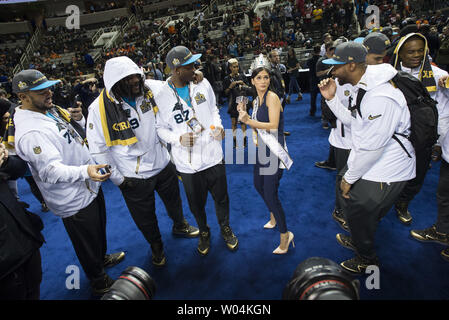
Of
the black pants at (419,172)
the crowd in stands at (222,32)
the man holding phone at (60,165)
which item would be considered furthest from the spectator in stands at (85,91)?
the black pants at (419,172)

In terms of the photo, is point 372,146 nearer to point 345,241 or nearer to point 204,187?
point 345,241

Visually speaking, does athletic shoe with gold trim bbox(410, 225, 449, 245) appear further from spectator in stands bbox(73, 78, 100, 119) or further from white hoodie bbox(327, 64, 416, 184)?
spectator in stands bbox(73, 78, 100, 119)

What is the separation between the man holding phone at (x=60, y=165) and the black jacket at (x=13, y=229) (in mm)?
170

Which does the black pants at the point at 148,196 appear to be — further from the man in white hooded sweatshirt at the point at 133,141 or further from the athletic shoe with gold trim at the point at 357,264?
the athletic shoe with gold trim at the point at 357,264

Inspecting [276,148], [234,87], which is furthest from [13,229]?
[234,87]

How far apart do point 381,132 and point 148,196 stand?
210 cm

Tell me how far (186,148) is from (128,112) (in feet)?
2.04

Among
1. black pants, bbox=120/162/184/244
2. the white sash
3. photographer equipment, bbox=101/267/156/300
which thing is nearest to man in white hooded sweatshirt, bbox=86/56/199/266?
black pants, bbox=120/162/184/244

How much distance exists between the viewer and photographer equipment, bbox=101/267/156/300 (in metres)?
1.05

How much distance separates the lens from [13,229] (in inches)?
62.4

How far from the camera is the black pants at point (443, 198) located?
7.66 feet

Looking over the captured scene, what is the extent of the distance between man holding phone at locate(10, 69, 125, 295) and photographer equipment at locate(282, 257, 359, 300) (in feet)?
5.00

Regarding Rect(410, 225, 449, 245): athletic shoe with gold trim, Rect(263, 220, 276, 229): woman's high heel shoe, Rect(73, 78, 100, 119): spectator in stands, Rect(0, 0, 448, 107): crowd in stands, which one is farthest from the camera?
Rect(0, 0, 448, 107): crowd in stands
